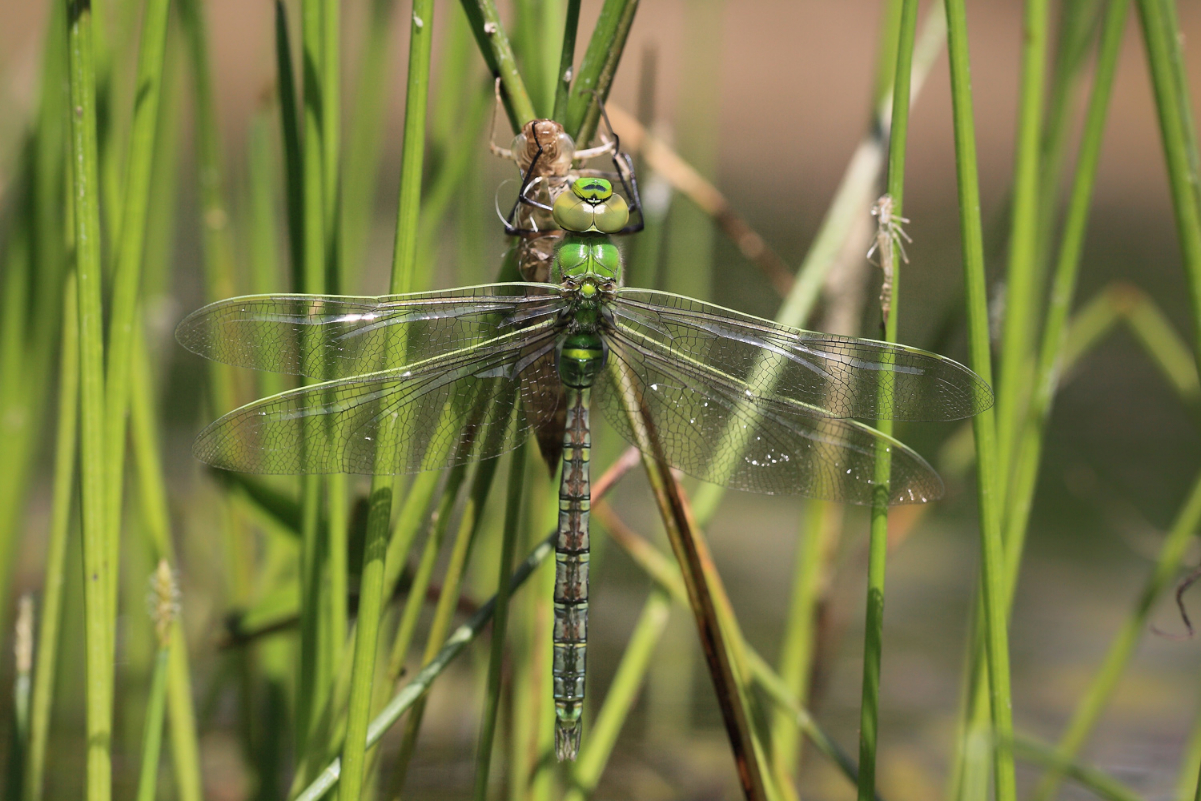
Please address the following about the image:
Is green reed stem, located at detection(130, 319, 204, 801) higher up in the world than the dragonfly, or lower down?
lower down

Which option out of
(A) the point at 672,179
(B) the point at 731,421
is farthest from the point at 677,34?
(B) the point at 731,421

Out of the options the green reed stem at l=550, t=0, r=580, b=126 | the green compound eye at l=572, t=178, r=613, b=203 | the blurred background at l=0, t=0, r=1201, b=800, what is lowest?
the blurred background at l=0, t=0, r=1201, b=800

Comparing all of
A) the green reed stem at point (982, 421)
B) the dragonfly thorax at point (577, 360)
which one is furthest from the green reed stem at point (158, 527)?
the green reed stem at point (982, 421)

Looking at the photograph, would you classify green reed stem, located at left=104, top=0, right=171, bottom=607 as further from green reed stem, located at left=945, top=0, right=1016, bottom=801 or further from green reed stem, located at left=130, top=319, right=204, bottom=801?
green reed stem, located at left=945, top=0, right=1016, bottom=801

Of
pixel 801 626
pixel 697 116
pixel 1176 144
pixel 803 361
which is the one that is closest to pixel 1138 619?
A: pixel 801 626

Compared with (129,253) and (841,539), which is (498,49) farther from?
(841,539)

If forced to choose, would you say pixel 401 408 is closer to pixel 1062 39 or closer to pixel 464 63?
pixel 464 63

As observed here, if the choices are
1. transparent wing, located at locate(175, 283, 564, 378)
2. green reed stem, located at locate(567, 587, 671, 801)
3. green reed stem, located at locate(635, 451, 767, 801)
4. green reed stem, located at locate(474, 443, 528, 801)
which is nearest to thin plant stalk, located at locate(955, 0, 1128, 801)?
green reed stem, located at locate(635, 451, 767, 801)
